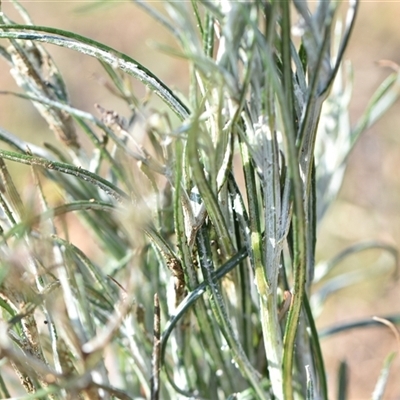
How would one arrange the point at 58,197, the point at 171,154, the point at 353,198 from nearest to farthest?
the point at 171,154 → the point at 58,197 → the point at 353,198

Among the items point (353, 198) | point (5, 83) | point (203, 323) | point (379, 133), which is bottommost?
point (203, 323)

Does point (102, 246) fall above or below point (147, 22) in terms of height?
below

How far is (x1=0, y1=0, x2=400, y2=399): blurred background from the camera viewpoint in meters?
1.15

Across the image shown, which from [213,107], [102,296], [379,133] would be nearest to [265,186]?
[213,107]

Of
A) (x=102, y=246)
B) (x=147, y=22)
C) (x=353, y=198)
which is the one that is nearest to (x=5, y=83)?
(x=147, y=22)

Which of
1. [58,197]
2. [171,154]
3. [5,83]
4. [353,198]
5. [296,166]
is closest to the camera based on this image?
[296,166]

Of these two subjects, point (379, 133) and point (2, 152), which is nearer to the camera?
point (2, 152)

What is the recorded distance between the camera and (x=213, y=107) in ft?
0.96

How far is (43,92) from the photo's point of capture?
0.44 meters

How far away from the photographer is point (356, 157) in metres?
1.46

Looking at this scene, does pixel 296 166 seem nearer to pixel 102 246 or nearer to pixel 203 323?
pixel 203 323

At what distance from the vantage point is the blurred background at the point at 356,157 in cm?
115

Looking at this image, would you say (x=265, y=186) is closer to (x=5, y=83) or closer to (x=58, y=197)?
(x=58, y=197)

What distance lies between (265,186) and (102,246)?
288mm
